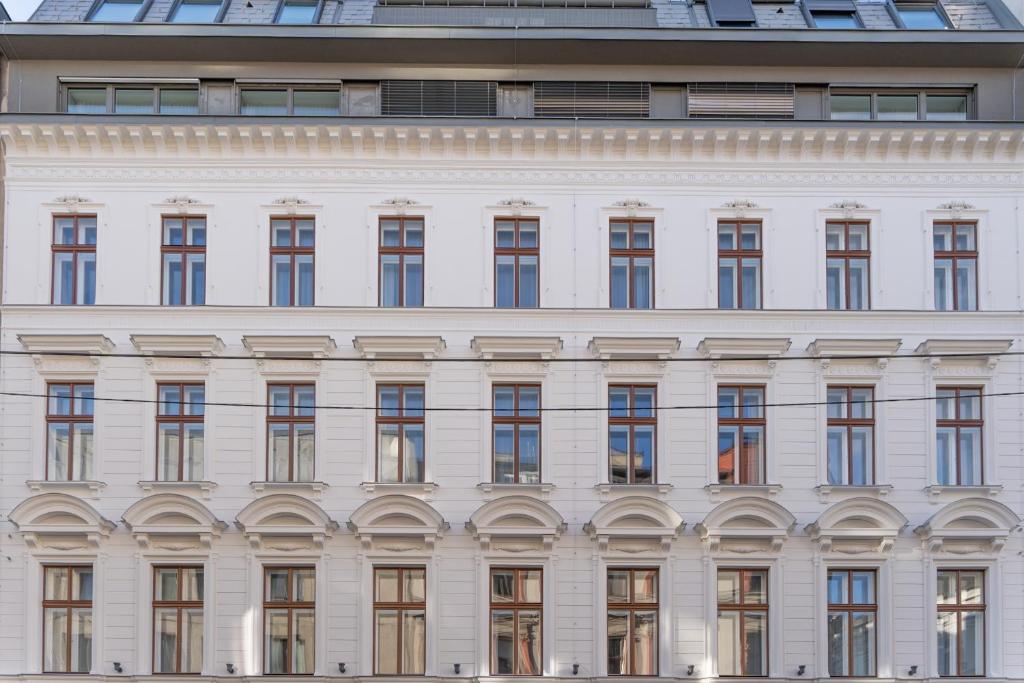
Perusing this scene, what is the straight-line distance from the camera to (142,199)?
26375 mm

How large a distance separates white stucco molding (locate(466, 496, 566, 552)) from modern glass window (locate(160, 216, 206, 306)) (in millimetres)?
7173

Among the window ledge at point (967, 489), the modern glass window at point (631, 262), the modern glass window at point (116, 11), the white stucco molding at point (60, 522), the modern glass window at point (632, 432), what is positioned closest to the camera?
the white stucco molding at point (60, 522)

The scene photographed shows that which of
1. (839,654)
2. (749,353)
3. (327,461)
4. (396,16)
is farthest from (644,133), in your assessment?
(839,654)

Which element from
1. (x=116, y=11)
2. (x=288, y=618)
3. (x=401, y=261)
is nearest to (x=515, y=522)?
(x=288, y=618)

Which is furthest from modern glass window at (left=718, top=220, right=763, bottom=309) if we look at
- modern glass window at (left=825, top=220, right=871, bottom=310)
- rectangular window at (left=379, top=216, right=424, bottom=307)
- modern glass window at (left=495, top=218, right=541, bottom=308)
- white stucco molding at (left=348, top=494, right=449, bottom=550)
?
white stucco molding at (left=348, top=494, right=449, bottom=550)

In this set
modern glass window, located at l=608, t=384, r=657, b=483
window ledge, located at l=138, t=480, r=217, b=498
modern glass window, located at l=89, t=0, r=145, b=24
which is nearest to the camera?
window ledge, located at l=138, t=480, r=217, b=498

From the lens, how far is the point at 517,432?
84.7 feet

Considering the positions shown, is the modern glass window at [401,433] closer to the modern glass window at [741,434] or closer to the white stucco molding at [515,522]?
the white stucco molding at [515,522]

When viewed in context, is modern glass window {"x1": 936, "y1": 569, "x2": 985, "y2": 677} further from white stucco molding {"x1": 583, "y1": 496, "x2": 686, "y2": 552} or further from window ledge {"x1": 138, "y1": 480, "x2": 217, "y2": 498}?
window ledge {"x1": 138, "y1": 480, "x2": 217, "y2": 498}

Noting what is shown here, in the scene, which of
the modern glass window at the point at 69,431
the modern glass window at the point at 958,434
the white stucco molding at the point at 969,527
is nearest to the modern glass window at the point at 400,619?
the modern glass window at the point at 69,431

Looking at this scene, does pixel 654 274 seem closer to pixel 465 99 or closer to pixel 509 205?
pixel 509 205

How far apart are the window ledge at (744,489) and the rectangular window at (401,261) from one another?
22.8 feet

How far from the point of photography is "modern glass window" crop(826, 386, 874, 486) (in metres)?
25.8

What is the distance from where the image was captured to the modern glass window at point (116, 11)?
28875 millimetres
